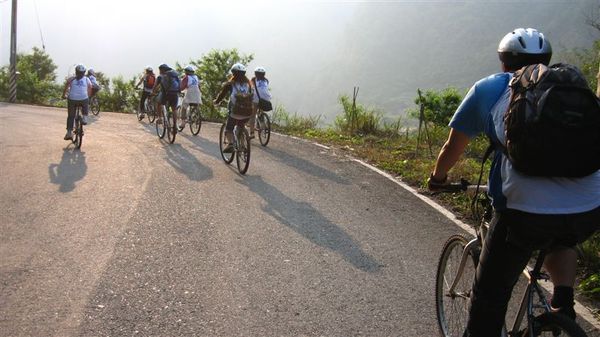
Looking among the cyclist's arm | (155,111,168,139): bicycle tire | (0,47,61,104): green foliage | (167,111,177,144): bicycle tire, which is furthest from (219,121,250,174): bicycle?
(0,47,61,104): green foliage

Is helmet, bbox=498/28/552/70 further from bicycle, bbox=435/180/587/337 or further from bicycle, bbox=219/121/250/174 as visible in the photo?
A: bicycle, bbox=219/121/250/174

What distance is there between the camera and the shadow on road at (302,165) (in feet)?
33.7

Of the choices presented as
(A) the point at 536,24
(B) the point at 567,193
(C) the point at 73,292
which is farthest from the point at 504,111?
(A) the point at 536,24

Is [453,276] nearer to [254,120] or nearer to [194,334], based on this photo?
[194,334]

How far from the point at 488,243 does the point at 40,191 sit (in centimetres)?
745

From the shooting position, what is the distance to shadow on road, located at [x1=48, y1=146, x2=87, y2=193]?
9055mm

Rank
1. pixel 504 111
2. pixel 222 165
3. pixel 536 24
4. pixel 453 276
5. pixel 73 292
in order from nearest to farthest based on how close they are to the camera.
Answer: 1. pixel 504 111
2. pixel 453 276
3. pixel 73 292
4. pixel 222 165
5. pixel 536 24

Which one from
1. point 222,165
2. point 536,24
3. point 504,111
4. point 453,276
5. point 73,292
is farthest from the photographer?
point 536,24

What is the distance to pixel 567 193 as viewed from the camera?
96.0 inches

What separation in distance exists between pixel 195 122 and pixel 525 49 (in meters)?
14.2

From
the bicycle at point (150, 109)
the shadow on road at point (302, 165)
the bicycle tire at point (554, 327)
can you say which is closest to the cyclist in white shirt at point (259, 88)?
the shadow on road at point (302, 165)

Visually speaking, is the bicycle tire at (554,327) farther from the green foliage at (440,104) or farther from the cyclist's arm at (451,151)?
the green foliage at (440,104)

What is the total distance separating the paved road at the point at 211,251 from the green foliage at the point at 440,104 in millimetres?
7705

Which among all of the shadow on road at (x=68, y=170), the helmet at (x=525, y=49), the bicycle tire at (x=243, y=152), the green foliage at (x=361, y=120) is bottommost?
the shadow on road at (x=68, y=170)
